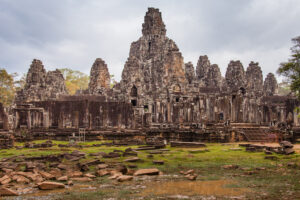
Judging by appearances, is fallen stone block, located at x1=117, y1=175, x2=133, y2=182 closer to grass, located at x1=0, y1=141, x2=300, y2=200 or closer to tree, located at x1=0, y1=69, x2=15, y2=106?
grass, located at x1=0, y1=141, x2=300, y2=200

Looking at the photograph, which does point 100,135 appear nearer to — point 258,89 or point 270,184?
point 270,184

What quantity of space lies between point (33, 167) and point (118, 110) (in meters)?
17.0

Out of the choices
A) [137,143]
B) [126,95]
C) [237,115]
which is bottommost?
[137,143]

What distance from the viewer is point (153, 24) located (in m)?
55.7

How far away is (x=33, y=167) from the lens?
8.63m

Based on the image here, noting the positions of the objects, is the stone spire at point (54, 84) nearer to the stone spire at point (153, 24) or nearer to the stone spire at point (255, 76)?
the stone spire at point (153, 24)

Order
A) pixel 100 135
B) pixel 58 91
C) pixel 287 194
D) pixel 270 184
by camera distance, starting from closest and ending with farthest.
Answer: pixel 287 194
pixel 270 184
pixel 100 135
pixel 58 91

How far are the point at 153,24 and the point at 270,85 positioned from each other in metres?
24.2

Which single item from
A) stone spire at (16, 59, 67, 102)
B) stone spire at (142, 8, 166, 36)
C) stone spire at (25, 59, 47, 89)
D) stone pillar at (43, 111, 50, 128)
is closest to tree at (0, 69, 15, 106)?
stone spire at (16, 59, 67, 102)

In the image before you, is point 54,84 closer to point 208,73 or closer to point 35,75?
point 35,75

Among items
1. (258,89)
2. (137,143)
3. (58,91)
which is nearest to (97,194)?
(137,143)

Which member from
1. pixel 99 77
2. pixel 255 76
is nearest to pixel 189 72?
pixel 255 76

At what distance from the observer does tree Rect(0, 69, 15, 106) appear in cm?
4803

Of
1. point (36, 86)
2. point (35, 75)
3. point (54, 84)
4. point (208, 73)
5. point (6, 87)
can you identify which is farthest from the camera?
point (208, 73)
